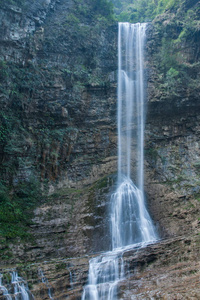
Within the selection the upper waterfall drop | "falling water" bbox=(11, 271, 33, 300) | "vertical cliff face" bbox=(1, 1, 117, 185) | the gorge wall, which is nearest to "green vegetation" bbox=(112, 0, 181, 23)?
the gorge wall

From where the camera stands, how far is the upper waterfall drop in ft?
46.2

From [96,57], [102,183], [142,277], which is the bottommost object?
[142,277]

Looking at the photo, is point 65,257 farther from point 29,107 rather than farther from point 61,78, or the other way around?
point 61,78

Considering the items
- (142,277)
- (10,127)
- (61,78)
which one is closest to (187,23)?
(61,78)

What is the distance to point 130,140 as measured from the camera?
60.6 feet

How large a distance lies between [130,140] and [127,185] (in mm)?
3689

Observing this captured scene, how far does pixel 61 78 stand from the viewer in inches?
705

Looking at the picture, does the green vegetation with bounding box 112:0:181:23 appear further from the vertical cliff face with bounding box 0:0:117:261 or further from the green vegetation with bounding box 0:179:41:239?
the green vegetation with bounding box 0:179:41:239

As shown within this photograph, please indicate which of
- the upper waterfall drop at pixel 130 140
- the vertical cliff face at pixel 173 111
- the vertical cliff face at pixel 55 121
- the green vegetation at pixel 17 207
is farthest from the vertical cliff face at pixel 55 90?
the vertical cliff face at pixel 173 111

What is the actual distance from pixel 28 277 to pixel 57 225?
424 centimetres

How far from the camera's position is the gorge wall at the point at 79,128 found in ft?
45.5

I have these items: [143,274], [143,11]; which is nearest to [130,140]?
[143,274]

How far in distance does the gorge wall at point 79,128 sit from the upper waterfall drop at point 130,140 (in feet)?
1.66

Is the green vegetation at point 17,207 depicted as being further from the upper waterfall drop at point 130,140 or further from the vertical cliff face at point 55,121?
the upper waterfall drop at point 130,140
